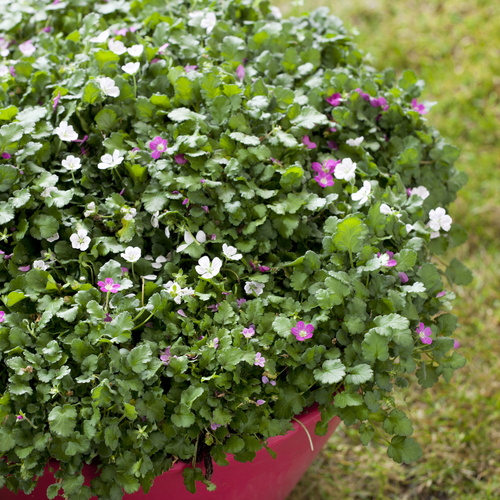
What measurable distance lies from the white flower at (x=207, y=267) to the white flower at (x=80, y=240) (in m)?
0.21

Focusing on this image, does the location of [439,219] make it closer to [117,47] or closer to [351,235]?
[351,235]

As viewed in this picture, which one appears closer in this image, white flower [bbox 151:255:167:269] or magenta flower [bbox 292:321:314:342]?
magenta flower [bbox 292:321:314:342]

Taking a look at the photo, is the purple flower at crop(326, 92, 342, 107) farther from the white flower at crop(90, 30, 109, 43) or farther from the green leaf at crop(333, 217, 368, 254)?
the white flower at crop(90, 30, 109, 43)

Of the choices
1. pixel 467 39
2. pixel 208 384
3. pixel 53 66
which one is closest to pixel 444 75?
pixel 467 39

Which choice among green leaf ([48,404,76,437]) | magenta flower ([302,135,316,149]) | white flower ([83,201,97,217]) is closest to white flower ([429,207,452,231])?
magenta flower ([302,135,316,149])

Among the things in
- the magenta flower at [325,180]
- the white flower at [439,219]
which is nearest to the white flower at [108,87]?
the magenta flower at [325,180]

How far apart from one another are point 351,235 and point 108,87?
558 mm

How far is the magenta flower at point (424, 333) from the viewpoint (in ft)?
3.62

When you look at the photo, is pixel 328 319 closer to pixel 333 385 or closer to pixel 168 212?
pixel 333 385

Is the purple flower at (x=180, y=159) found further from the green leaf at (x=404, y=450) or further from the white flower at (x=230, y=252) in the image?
the green leaf at (x=404, y=450)

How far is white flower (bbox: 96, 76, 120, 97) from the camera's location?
119 centimetres

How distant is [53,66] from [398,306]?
932 mm

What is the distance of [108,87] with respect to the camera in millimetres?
1193

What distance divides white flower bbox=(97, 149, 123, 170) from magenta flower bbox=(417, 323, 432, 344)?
25.3 inches
